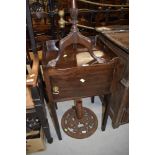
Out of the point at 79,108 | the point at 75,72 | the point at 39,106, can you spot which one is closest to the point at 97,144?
the point at 79,108

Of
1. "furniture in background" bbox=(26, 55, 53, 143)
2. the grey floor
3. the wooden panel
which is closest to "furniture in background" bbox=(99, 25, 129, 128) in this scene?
the grey floor

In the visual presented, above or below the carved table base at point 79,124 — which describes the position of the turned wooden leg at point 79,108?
above

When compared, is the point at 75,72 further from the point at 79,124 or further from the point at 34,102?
the point at 79,124

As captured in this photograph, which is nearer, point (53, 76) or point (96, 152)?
point (53, 76)

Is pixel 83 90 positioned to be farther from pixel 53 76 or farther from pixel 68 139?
pixel 68 139

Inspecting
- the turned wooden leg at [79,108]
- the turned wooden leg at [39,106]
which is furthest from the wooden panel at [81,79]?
the turned wooden leg at [79,108]

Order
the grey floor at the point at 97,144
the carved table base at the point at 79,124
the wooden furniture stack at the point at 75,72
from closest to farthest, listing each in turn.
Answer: the wooden furniture stack at the point at 75,72, the grey floor at the point at 97,144, the carved table base at the point at 79,124

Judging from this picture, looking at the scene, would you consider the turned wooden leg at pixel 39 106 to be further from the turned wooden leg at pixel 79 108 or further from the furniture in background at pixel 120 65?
the furniture in background at pixel 120 65

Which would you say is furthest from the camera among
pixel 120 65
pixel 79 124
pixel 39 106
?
pixel 79 124

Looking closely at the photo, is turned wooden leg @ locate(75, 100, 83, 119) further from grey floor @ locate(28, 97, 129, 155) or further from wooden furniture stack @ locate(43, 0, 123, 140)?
wooden furniture stack @ locate(43, 0, 123, 140)

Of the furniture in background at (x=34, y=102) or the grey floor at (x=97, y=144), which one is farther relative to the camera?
the grey floor at (x=97, y=144)
